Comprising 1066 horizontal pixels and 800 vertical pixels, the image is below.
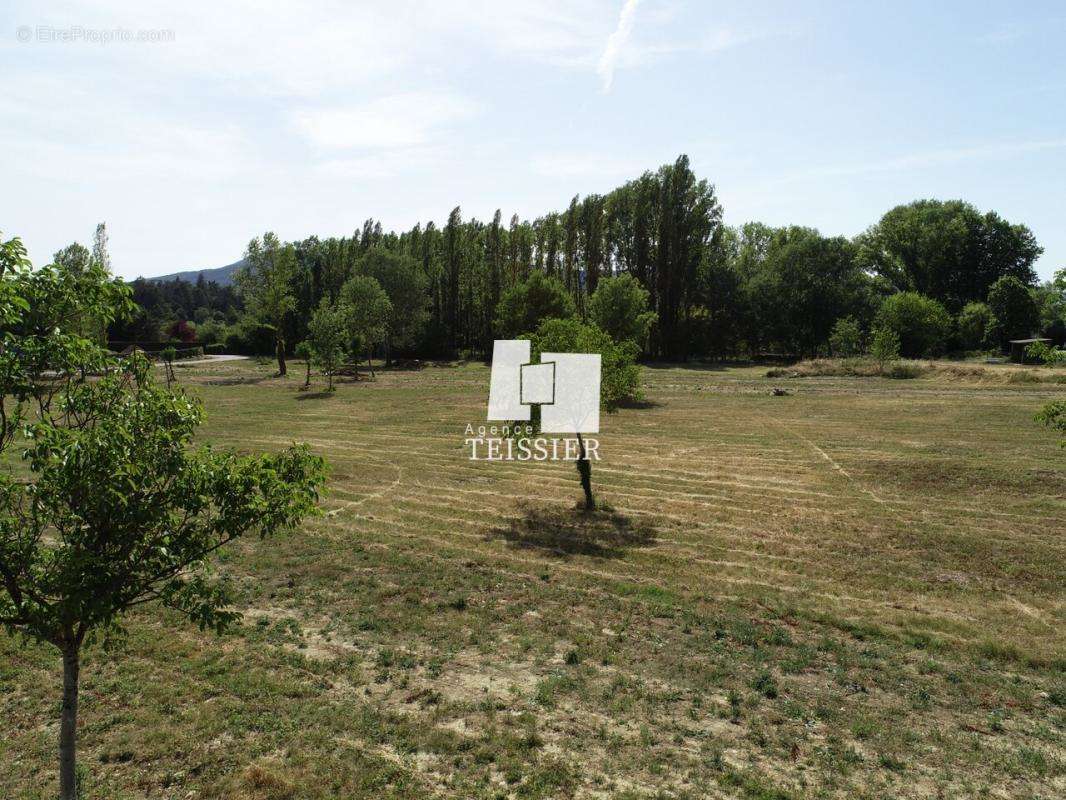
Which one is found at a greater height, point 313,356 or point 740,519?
point 313,356

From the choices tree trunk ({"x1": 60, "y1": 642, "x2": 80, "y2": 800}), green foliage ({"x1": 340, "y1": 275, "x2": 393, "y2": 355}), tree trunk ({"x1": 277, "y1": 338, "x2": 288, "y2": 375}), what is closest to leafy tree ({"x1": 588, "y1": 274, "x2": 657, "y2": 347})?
green foliage ({"x1": 340, "y1": 275, "x2": 393, "y2": 355})

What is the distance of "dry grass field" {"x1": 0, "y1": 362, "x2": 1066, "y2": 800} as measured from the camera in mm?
8734

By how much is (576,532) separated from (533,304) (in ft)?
183

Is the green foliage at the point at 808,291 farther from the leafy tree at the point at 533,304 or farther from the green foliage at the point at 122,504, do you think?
the green foliage at the point at 122,504

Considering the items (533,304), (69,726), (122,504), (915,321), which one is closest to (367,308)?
(533,304)

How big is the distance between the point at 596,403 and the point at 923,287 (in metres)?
88.7

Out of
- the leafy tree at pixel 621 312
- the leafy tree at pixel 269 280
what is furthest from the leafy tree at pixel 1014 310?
the leafy tree at pixel 269 280

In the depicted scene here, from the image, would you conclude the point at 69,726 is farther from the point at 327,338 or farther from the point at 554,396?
the point at 327,338

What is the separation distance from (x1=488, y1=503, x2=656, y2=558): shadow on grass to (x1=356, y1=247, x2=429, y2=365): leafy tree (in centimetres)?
6373

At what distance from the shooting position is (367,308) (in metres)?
73.3

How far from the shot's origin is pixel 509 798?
823 centimetres

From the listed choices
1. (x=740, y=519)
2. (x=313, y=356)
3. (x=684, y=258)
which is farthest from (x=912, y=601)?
(x=684, y=258)

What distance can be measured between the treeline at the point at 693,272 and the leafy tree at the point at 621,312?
12.6m

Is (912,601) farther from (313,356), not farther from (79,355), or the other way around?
(313,356)
